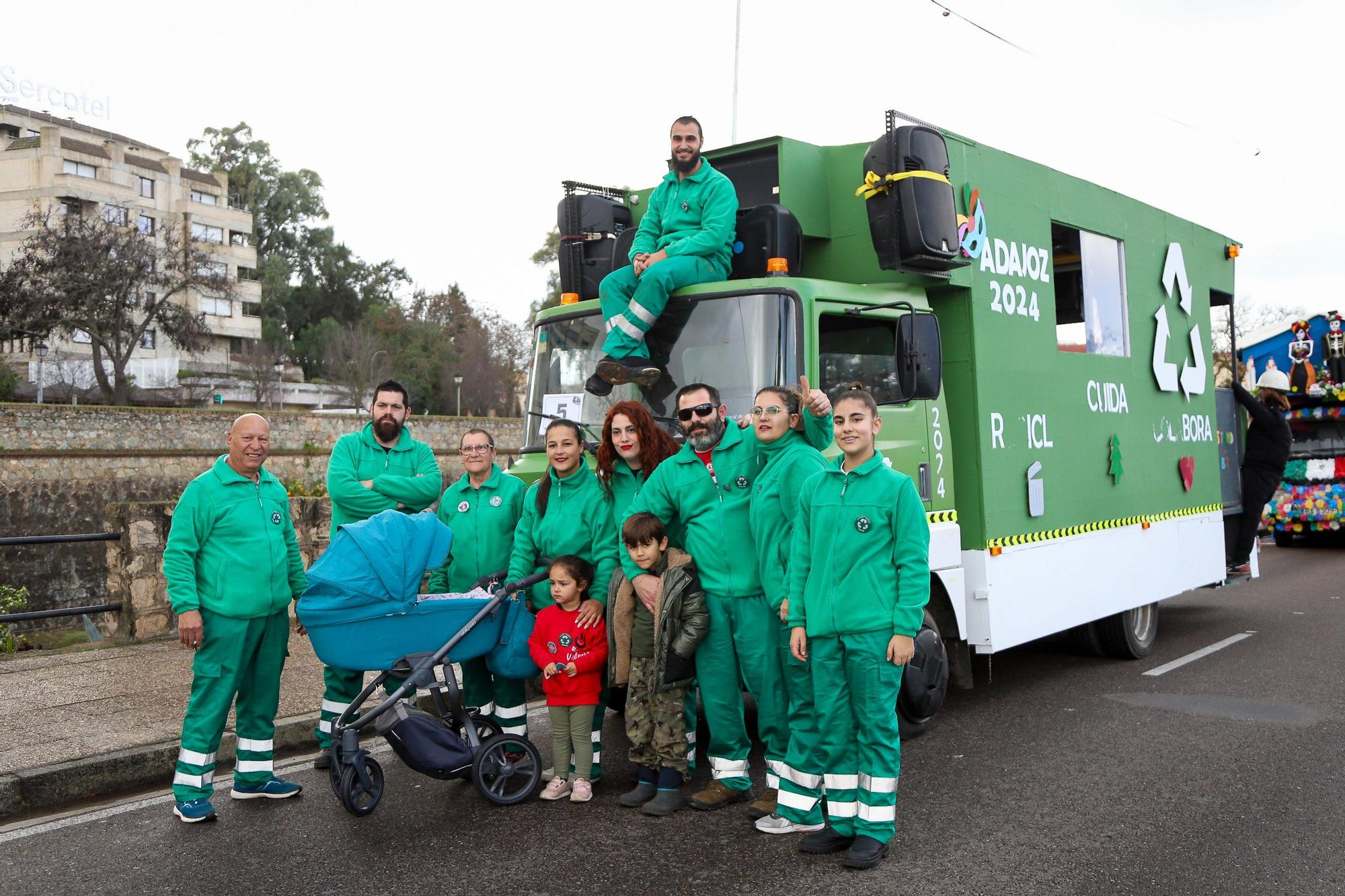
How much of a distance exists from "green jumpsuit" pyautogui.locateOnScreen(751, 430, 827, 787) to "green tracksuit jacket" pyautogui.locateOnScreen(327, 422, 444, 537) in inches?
82.5

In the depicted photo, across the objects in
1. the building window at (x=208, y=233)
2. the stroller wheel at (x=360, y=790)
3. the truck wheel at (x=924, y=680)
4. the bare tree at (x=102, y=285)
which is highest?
the building window at (x=208, y=233)

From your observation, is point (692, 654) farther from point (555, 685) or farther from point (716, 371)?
point (716, 371)

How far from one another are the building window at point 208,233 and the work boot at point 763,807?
69.1 meters

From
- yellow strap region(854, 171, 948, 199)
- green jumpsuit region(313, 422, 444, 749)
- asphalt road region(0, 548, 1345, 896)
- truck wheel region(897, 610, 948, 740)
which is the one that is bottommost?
asphalt road region(0, 548, 1345, 896)

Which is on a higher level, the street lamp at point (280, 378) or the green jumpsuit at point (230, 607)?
the street lamp at point (280, 378)

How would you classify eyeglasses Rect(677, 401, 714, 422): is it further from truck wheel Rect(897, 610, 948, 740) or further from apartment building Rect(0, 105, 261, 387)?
apartment building Rect(0, 105, 261, 387)

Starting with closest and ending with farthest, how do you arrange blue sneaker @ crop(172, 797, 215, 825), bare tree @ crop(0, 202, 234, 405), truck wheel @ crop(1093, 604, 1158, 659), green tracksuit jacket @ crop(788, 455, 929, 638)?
green tracksuit jacket @ crop(788, 455, 929, 638), blue sneaker @ crop(172, 797, 215, 825), truck wheel @ crop(1093, 604, 1158, 659), bare tree @ crop(0, 202, 234, 405)

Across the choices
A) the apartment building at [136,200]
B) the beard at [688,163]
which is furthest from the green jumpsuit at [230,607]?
the apartment building at [136,200]

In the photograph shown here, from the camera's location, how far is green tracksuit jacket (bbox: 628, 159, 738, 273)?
20.4 feet

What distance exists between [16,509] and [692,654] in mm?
28295

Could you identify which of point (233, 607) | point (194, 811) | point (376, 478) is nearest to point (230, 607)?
point (233, 607)

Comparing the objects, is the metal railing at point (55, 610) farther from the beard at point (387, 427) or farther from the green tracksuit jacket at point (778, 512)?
the green tracksuit jacket at point (778, 512)

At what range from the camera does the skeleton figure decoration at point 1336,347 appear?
1666cm

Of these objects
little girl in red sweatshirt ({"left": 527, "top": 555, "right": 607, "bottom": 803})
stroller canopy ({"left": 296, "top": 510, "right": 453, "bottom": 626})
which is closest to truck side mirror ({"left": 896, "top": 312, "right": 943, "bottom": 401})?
little girl in red sweatshirt ({"left": 527, "top": 555, "right": 607, "bottom": 803})
